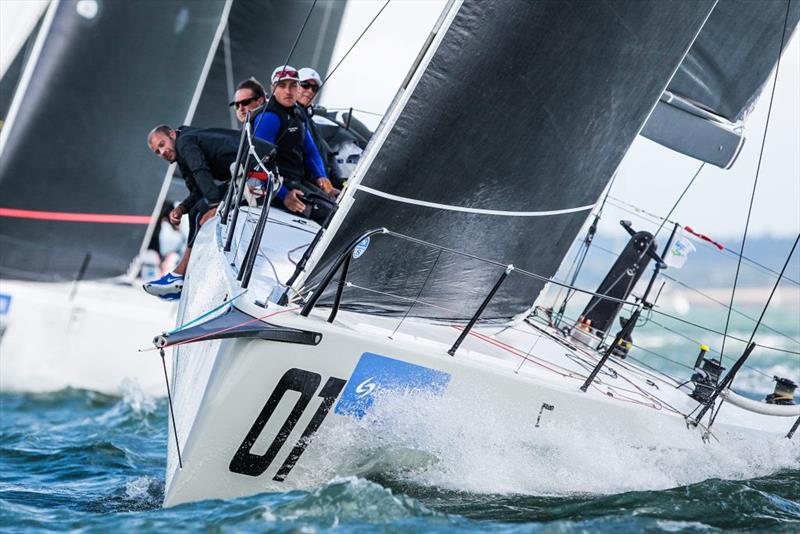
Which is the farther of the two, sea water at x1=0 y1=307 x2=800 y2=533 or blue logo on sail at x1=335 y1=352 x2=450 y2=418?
blue logo on sail at x1=335 y1=352 x2=450 y2=418

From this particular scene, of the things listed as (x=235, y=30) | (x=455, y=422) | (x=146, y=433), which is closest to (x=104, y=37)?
(x=235, y=30)

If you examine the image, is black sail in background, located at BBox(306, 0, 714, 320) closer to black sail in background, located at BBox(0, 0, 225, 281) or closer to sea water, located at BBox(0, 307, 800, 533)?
sea water, located at BBox(0, 307, 800, 533)

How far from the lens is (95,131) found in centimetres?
791

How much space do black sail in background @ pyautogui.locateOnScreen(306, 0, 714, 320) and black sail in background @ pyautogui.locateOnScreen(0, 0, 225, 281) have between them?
15.6 ft

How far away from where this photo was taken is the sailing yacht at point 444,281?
324 centimetres

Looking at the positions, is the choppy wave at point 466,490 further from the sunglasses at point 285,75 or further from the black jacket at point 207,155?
the sunglasses at point 285,75

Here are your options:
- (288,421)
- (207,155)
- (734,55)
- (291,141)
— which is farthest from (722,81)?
(288,421)

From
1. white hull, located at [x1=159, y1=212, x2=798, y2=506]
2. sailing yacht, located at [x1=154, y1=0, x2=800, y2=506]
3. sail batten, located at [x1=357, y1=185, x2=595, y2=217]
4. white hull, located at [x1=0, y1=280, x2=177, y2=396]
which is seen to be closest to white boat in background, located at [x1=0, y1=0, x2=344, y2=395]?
white hull, located at [x1=0, y1=280, x2=177, y2=396]

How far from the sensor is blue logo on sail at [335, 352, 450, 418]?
328 centimetres

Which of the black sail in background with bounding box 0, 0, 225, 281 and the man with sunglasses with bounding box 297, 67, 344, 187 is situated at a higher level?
the man with sunglasses with bounding box 297, 67, 344, 187

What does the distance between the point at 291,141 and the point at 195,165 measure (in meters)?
0.49

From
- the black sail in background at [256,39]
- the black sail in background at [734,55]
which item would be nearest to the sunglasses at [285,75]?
the black sail in background at [734,55]

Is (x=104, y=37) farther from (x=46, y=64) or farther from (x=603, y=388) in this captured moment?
(x=603, y=388)

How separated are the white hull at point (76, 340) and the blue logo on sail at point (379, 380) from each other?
4.73 meters
